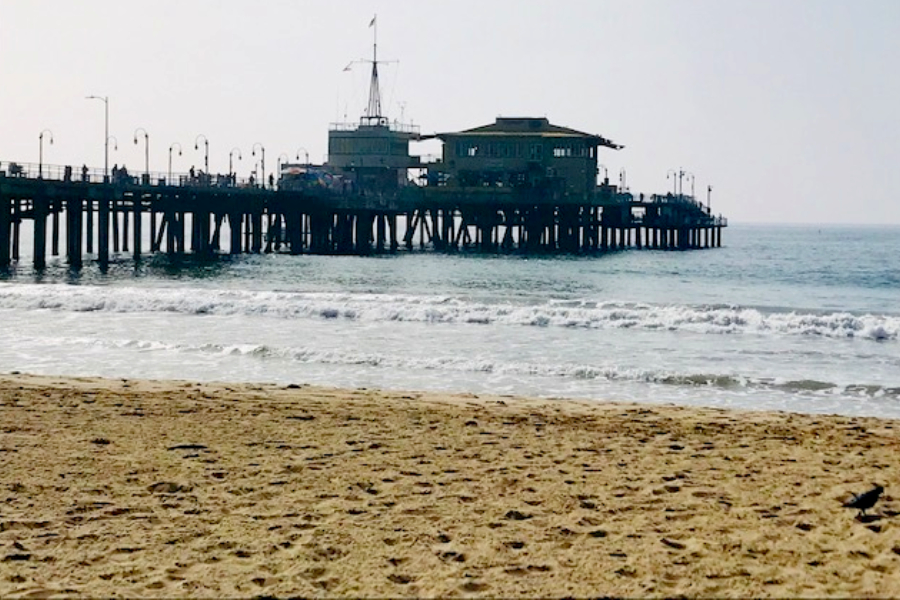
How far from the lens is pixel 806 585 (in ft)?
20.9

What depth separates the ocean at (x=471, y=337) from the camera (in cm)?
1770

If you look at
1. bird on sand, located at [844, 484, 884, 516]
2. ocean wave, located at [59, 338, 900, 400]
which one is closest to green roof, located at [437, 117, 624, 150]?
ocean wave, located at [59, 338, 900, 400]

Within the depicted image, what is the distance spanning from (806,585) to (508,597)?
158 centimetres

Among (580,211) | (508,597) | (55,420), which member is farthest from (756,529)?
(580,211)

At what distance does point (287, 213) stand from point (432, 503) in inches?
2450

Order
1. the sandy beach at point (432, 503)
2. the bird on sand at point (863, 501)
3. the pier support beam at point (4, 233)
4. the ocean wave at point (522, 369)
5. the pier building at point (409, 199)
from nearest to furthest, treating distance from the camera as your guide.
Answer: the sandy beach at point (432, 503) → the bird on sand at point (863, 501) → the ocean wave at point (522, 369) → the pier support beam at point (4, 233) → the pier building at point (409, 199)

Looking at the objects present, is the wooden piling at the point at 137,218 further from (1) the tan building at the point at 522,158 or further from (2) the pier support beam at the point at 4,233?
Result: (1) the tan building at the point at 522,158

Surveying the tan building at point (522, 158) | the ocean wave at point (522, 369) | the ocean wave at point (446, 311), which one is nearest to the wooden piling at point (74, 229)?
the ocean wave at point (446, 311)

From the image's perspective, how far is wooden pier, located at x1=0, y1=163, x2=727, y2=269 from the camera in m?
50.3

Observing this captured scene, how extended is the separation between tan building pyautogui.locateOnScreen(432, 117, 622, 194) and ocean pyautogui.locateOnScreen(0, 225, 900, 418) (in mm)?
25989

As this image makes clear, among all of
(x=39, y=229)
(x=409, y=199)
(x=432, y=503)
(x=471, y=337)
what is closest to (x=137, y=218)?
(x=39, y=229)

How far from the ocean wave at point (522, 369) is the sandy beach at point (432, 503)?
480 centimetres

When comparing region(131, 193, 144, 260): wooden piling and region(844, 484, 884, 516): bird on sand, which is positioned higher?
region(131, 193, 144, 260): wooden piling

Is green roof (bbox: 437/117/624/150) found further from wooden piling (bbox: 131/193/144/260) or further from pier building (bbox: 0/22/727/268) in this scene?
wooden piling (bbox: 131/193/144/260)
